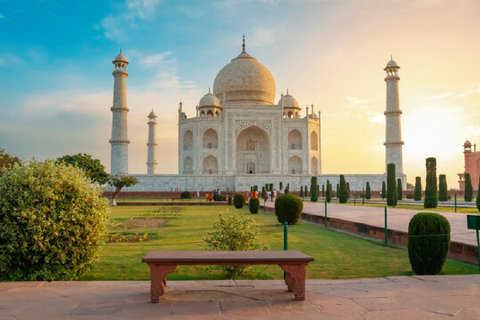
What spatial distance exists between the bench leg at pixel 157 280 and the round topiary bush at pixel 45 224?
1353 millimetres

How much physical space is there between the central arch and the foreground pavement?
105 feet

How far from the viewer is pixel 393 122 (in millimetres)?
29750

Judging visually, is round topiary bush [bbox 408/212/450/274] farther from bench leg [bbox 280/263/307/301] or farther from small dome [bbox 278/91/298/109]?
small dome [bbox 278/91/298/109]

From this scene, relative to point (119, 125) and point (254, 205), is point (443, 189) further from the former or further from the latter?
point (119, 125)

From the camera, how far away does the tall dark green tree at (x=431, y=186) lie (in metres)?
14.9

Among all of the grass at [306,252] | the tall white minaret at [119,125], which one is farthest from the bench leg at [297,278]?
the tall white minaret at [119,125]

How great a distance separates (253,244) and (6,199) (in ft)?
8.83

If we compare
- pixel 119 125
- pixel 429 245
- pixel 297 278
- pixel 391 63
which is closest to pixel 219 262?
pixel 297 278

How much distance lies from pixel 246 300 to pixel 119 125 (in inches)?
1074

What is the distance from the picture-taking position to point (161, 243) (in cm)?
691

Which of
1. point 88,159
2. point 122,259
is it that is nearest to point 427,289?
point 122,259

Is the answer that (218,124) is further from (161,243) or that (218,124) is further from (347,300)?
(347,300)

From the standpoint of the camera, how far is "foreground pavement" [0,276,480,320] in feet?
9.64

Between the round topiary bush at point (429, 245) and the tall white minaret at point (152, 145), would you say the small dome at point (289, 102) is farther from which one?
the round topiary bush at point (429, 245)
